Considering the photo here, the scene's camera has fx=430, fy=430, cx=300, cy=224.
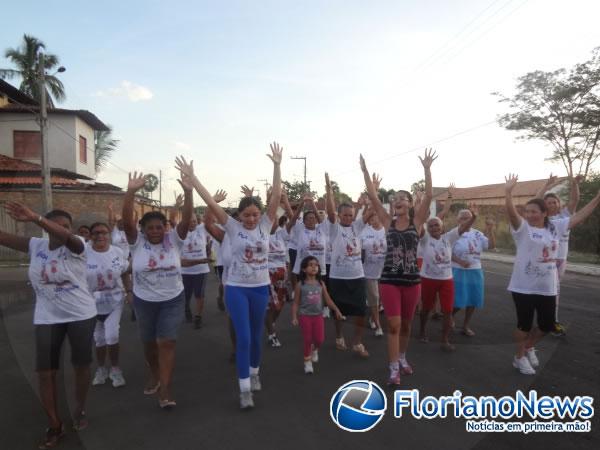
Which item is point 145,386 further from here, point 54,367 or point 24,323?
point 24,323

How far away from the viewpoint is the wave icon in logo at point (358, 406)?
378 cm

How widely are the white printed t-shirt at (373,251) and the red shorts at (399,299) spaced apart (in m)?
1.96

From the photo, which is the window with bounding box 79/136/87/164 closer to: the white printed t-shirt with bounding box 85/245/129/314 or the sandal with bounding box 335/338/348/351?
the white printed t-shirt with bounding box 85/245/129/314

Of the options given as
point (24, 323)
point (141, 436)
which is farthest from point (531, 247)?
point (24, 323)

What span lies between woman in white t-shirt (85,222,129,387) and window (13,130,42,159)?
2699 cm

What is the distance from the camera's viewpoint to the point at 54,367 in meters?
3.58

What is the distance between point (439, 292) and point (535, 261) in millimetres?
1397

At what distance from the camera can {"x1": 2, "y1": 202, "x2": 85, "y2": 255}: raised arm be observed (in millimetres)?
3346

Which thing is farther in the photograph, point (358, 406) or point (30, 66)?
point (30, 66)

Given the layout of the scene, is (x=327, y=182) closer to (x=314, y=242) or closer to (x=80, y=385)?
(x=314, y=242)

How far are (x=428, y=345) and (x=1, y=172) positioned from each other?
25.6 m

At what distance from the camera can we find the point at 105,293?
15.5 ft

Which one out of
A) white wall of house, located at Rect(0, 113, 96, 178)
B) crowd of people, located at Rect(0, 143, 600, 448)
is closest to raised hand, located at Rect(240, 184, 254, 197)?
crowd of people, located at Rect(0, 143, 600, 448)

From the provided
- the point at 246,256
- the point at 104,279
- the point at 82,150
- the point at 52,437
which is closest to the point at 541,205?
the point at 246,256
